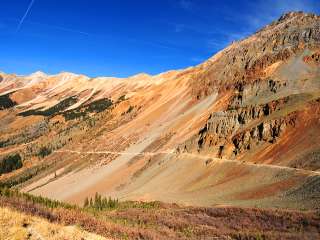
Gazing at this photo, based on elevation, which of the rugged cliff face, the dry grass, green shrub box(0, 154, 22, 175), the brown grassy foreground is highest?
the rugged cliff face

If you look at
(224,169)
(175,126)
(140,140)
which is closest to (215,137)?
(224,169)

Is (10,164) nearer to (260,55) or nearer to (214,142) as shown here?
(260,55)

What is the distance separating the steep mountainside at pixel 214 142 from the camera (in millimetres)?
46781

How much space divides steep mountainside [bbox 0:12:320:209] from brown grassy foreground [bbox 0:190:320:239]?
19.7 feet

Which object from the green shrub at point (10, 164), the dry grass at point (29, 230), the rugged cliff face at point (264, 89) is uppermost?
the rugged cliff face at point (264, 89)

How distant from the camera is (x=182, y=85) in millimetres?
129125

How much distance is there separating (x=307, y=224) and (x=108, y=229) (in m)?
14.2

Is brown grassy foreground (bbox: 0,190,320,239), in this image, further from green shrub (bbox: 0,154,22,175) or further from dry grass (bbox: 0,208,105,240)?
green shrub (bbox: 0,154,22,175)

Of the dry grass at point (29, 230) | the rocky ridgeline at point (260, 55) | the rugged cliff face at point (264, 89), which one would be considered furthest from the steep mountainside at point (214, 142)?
the dry grass at point (29, 230)

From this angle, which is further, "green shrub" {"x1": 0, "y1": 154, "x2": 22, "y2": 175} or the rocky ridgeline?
"green shrub" {"x1": 0, "y1": 154, "x2": 22, "y2": 175}

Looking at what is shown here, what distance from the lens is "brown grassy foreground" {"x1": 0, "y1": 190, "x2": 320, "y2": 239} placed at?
16.2m

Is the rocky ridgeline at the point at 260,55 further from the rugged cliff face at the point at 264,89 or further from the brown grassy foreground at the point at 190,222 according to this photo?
the brown grassy foreground at the point at 190,222

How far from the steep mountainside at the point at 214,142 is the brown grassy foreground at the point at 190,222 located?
5.99m

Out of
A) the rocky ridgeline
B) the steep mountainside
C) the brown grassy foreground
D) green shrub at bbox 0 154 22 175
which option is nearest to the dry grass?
the brown grassy foreground
